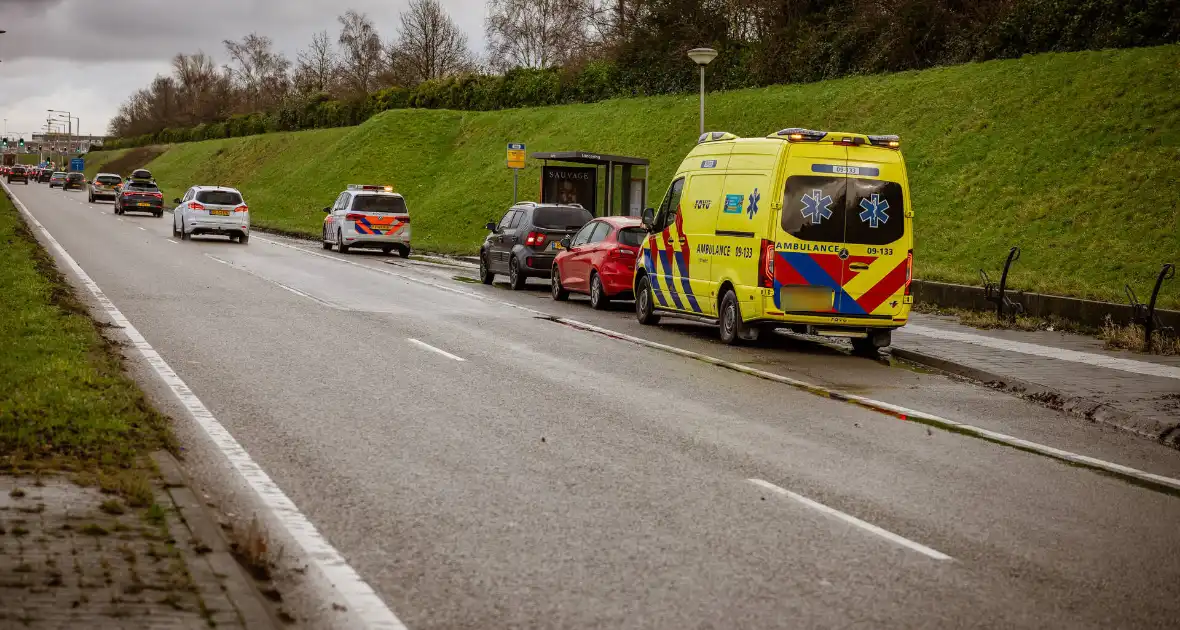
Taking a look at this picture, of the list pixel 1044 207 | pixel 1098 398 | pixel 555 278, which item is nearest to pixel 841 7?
pixel 1044 207

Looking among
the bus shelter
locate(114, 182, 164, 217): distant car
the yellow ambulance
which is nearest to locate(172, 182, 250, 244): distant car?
the bus shelter

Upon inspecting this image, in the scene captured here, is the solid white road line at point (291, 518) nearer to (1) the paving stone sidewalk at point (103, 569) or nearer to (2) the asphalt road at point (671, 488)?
(2) the asphalt road at point (671, 488)

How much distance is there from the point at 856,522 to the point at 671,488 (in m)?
1.15

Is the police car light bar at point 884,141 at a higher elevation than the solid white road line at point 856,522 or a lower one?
higher

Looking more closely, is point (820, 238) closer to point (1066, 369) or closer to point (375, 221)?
point (1066, 369)

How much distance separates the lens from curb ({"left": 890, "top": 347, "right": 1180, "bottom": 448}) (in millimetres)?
10250

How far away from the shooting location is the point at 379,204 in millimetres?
35312

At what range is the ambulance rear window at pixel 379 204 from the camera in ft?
115

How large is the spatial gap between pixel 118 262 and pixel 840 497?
21.6 m

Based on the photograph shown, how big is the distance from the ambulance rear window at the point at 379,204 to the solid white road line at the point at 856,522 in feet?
93.4

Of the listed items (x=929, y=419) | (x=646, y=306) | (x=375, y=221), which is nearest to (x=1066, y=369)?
(x=929, y=419)

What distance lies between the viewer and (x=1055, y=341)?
16.6m

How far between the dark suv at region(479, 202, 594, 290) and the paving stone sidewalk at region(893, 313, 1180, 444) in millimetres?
8190

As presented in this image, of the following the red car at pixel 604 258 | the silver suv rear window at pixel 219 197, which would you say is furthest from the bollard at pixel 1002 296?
the silver suv rear window at pixel 219 197
